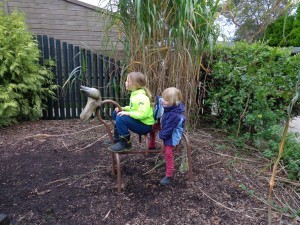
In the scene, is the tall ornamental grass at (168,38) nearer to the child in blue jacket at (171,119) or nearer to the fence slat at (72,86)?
the child in blue jacket at (171,119)

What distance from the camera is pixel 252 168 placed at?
2.75m

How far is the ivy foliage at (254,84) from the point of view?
295cm

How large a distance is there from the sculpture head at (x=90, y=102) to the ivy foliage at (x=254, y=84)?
1.73 metres

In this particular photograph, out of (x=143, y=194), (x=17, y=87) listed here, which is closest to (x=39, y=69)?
(x=17, y=87)

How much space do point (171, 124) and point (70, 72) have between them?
11.2ft

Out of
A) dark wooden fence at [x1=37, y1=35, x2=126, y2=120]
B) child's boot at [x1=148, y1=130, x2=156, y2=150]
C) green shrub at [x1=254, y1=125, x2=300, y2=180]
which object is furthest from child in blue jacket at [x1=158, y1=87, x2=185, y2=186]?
dark wooden fence at [x1=37, y1=35, x2=126, y2=120]

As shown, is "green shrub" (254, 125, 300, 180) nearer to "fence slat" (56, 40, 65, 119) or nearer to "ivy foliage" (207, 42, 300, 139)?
"ivy foliage" (207, 42, 300, 139)

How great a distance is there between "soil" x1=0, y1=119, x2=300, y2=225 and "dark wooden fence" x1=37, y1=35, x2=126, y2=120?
165cm

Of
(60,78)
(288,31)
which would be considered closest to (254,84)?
(60,78)

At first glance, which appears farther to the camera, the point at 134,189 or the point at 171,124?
the point at 134,189

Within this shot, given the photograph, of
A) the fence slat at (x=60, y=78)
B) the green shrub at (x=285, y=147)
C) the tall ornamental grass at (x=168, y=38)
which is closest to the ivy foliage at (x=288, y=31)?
the green shrub at (x=285, y=147)

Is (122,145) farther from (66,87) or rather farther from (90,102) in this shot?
(66,87)

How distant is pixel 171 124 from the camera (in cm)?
211

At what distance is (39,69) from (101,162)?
2700 mm
